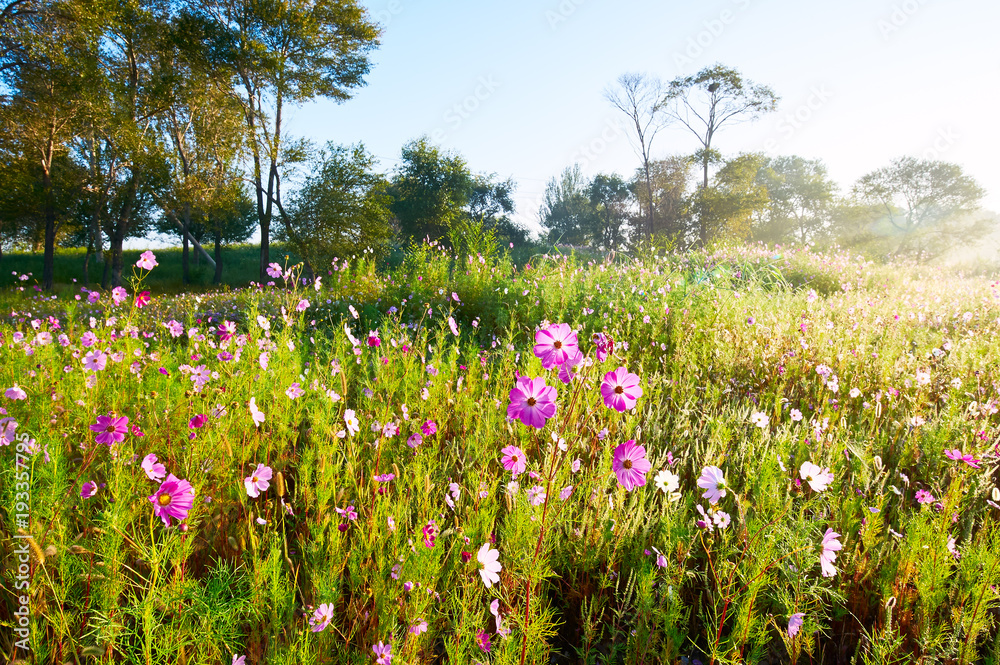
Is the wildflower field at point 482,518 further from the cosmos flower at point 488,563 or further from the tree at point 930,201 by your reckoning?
the tree at point 930,201

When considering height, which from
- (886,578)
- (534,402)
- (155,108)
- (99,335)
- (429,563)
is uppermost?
(155,108)

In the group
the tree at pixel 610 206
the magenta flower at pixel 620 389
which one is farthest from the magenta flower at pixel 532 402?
the tree at pixel 610 206

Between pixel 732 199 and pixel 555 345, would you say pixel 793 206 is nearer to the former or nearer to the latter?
pixel 732 199

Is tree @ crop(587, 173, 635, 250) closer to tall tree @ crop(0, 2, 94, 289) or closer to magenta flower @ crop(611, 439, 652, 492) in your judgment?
tall tree @ crop(0, 2, 94, 289)

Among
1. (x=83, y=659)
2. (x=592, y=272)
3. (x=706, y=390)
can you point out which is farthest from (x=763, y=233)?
(x=83, y=659)

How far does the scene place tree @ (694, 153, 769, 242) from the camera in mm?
24938

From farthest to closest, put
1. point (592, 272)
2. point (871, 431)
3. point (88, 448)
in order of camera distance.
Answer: point (592, 272), point (871, 431), point (88, 448)

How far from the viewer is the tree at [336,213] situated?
57.5ft

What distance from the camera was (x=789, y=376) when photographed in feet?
11.6

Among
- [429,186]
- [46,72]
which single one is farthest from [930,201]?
[46,72]

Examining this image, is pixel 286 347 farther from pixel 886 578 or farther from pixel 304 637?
pixel 886 578

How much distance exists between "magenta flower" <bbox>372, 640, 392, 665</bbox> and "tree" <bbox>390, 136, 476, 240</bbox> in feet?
92.1

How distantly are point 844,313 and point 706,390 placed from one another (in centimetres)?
329

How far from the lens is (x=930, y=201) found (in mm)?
36188
